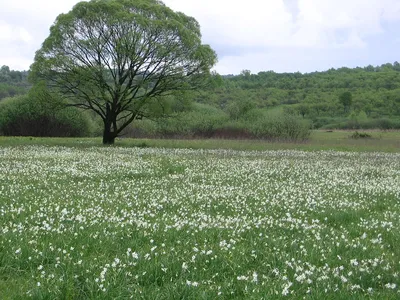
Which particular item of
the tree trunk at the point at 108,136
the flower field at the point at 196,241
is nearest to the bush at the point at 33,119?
the tree trunk at the point at 108,136

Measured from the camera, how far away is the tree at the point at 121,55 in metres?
37.3

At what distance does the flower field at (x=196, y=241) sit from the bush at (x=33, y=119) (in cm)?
5500

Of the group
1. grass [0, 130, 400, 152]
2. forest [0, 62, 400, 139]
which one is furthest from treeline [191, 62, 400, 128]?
grass [0, 130, 400, 152]

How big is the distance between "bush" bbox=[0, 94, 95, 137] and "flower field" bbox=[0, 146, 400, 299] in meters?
55.0

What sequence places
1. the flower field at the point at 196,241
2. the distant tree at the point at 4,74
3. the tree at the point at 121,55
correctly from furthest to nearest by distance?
the distant tree at the point at 4,74 < the tree at the point at 121,55 < the flower field at the point at 196,241

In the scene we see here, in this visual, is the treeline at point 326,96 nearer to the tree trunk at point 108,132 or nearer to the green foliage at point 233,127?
the green foliage at point 233,127

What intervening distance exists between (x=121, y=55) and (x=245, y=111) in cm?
3502

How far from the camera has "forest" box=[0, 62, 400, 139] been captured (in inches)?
2206

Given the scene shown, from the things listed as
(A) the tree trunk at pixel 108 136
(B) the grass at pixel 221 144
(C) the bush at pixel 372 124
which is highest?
(C) the bush at pixel 372 124

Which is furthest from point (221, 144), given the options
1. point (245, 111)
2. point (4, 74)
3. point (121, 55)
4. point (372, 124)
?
point (4, 74)

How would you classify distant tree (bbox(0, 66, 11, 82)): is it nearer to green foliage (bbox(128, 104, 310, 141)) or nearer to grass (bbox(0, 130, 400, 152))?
green foliage (bbox(128, 104, 310, 141))

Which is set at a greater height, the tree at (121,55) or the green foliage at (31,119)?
the tree at (121,55)

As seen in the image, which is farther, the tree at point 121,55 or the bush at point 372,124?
the bush at point 372,124

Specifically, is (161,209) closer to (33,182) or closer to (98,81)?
(33,182)
